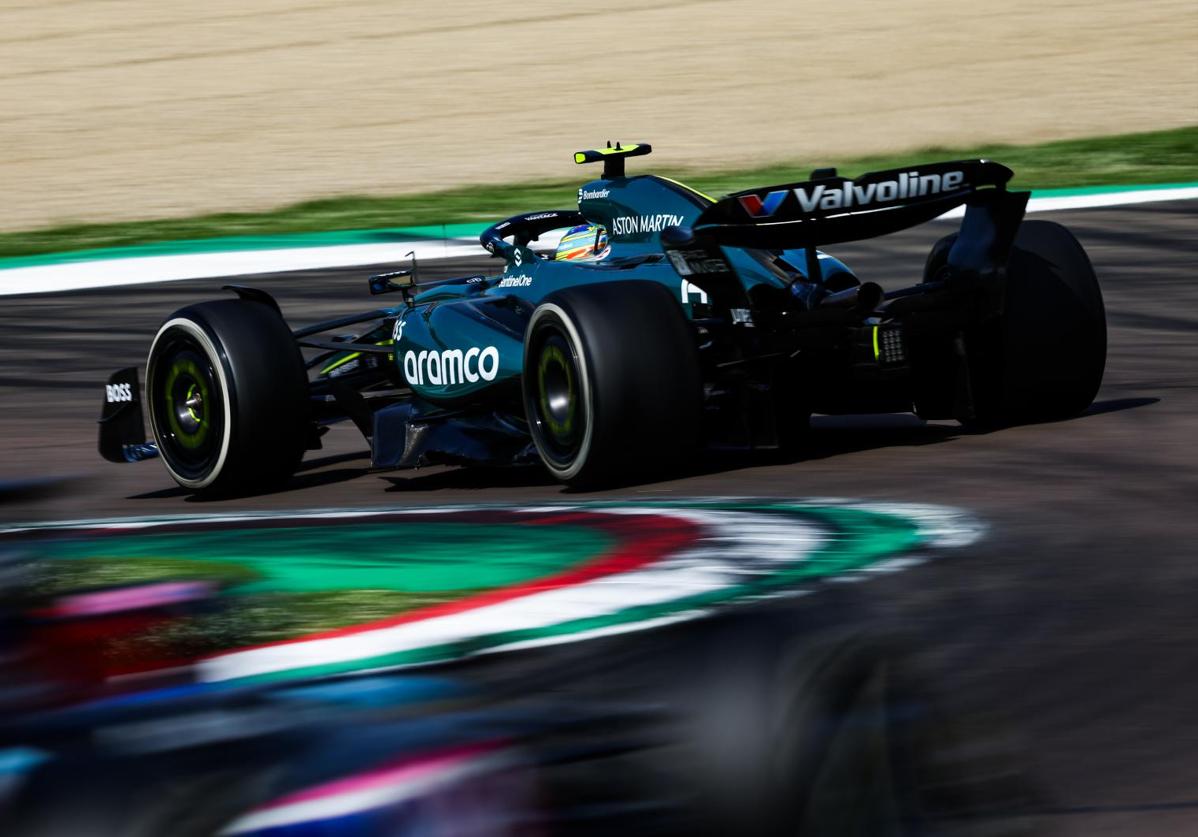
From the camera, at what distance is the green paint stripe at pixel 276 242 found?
16484 millimetres

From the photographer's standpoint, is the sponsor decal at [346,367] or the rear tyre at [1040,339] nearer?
the rear tyre at [1040,339]

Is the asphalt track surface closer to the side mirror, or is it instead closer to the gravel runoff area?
the side mirror

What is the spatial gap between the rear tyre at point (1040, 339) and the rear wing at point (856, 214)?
204 millimetres

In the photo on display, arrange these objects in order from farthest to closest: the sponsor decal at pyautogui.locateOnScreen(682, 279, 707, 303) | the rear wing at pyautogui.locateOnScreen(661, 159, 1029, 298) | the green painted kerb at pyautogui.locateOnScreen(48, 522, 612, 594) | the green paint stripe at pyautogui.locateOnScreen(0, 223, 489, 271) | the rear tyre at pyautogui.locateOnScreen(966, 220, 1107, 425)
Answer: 1. the green paint stripe at pyautogui.locateOnScreen(0, 223, 489, 271)
2. the sponsor decal at pyautogui.locateOnScreen(682, 279, 707, 303)
3. the rear tyre at pyautogui.locateOnScreen(966, 220, 1107, 425)
4. the rear wing at pyautogui.locateOnScreen(661, 159, 1029, 298)
5. the green painted kerb at pyautogui.locateOnScreen(48, 522, 612, 594)

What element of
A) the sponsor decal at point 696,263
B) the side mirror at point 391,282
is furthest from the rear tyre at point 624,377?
the side mirror at point 391,282

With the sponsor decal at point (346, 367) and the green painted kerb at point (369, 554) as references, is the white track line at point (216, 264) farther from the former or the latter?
the green painted kerb at point (369, 554)

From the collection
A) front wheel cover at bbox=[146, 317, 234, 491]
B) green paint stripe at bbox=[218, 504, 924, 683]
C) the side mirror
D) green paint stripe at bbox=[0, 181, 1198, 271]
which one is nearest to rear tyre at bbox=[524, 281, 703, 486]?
green paint stripe at bbox=[218, 504, 924, 683]

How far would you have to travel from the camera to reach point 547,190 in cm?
1983

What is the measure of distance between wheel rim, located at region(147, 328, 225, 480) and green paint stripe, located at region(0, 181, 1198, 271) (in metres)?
7.65

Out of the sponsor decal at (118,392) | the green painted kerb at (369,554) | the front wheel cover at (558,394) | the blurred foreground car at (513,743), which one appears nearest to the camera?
the blurred foreground car at (513,743)

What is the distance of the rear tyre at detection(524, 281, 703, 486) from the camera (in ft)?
23.6

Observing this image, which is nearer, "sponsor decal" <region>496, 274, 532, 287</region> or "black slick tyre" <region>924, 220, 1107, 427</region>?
"black slick tyre" <region>924, 220, 1107, 427</region>

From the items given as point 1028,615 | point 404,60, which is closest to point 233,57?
point 404,60

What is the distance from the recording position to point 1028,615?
5.05 m
